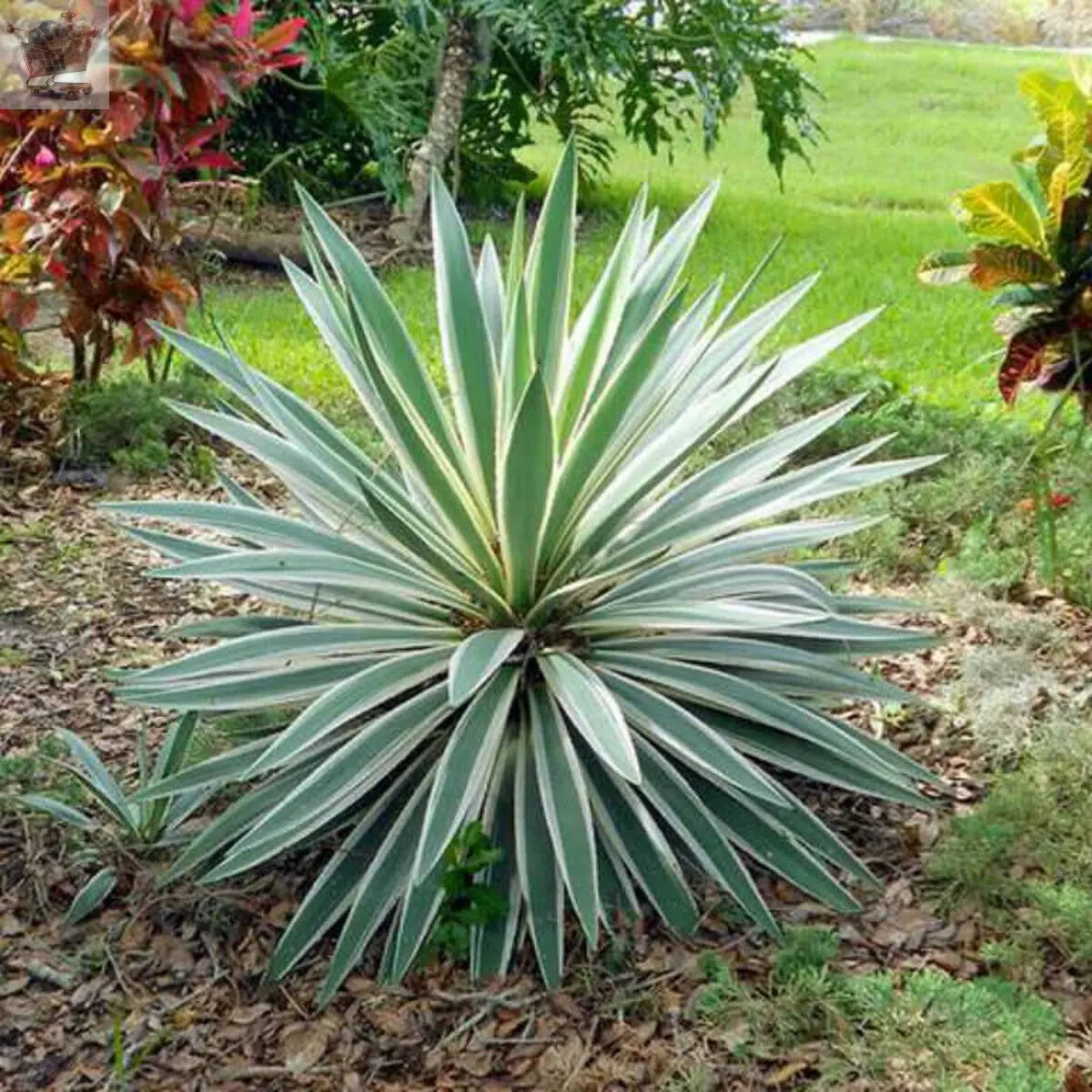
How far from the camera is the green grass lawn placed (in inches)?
251

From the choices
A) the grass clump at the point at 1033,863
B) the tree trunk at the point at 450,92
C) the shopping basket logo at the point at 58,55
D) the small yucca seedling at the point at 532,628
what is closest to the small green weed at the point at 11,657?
the small yucca seedling at the point at 532,628

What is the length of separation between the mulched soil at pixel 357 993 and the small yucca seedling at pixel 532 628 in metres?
0.09

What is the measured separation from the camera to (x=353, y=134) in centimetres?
955

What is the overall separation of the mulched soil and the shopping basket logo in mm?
2302

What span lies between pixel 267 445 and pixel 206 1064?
43.3 inches

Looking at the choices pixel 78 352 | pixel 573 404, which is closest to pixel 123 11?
pixel 78 352

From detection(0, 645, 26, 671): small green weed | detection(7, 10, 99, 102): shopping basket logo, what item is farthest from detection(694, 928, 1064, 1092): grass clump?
detection(7, 10, 99, 102): shopping basket logo

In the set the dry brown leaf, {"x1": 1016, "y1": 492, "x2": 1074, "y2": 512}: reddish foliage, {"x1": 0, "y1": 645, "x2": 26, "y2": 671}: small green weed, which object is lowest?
the dry brown leaf

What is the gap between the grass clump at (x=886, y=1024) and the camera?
237 cm

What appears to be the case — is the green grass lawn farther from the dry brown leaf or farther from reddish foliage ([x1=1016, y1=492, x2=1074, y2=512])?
the dry brown leaf

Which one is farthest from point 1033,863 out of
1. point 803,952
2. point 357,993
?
point 357,993

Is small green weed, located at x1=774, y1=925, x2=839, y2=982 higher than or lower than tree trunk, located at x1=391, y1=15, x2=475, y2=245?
lower

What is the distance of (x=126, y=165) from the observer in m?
4.60

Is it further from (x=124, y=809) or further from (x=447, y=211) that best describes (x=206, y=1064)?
(x=447, y=211)
